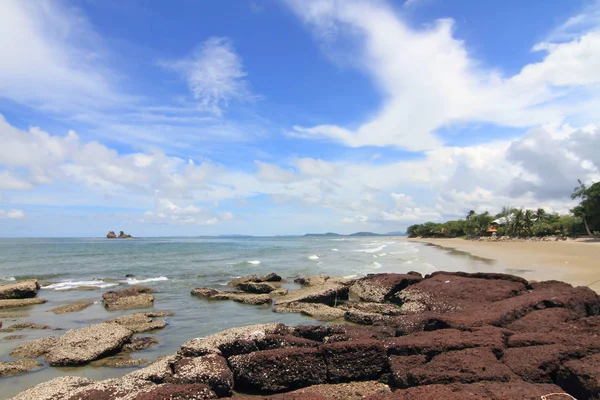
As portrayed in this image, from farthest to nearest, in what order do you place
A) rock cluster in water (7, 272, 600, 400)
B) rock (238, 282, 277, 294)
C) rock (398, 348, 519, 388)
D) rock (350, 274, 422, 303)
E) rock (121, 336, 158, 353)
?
rock (238, 282, 277, 294) → rock (350, 274, 422, 303) → rock (121, 336, 158, 353) → rock (398, 348, 519, 388) → rock cluster in water (7, 272, 600, 400)

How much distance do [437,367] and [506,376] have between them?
3.03ft

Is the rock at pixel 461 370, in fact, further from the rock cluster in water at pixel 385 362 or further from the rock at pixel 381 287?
the rock at pixel 381 287

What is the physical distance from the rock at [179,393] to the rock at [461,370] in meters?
2.99

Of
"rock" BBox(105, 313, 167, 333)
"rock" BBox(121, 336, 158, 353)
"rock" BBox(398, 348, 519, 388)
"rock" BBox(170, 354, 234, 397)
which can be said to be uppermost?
"rock" BBox(398, 348, 519, 388)

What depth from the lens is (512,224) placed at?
6944cm

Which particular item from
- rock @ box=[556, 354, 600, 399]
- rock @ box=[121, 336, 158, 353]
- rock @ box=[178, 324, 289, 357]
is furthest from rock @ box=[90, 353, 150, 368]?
rock @ box=[556, 354, 600, 399]

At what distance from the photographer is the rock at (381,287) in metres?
14.5

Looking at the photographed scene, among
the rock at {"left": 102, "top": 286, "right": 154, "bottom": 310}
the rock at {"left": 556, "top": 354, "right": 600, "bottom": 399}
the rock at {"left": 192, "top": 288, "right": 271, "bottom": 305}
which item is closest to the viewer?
the rock at {"left": 556, "top": 354, "right": 600, "bottom": 399}

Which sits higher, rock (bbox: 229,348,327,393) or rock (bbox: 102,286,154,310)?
rock (bbox: 229,348,327,393)

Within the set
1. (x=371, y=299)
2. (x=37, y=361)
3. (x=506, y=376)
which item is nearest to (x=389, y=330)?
(x=506, y=376)

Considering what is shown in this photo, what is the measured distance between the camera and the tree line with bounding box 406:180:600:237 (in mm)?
51656

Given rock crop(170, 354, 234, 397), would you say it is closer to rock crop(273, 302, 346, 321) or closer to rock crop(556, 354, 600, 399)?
rock crop(556, 354, 600, 399)

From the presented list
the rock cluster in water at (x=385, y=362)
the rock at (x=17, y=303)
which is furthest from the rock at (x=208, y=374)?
the rock at (x=17, y=303)

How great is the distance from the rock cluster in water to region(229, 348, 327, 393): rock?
2cm
